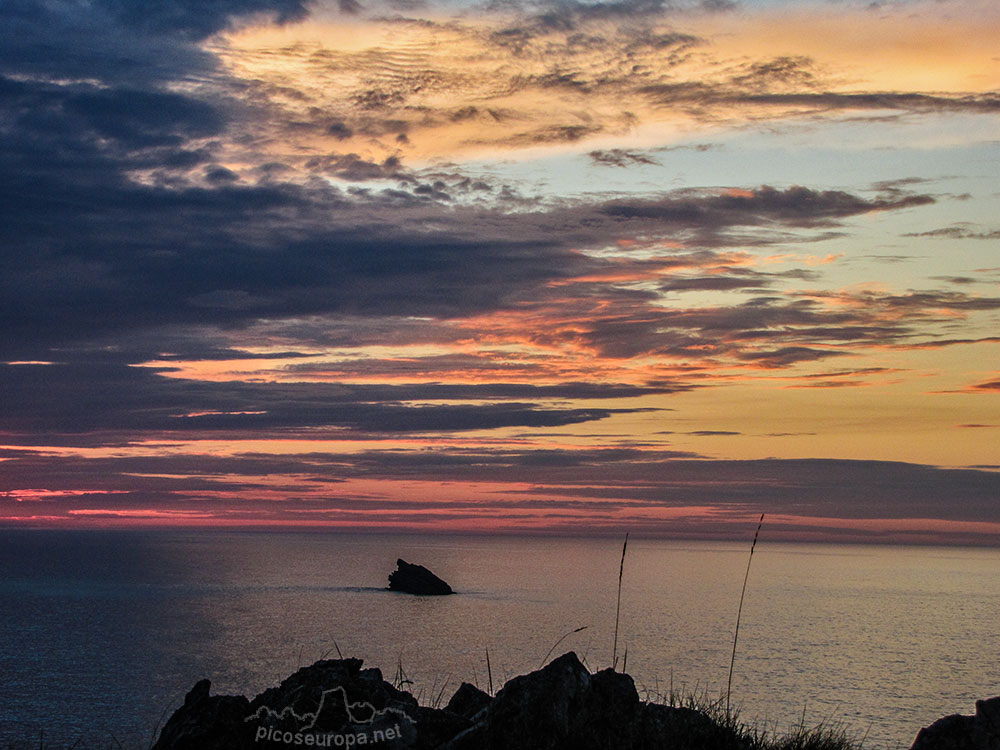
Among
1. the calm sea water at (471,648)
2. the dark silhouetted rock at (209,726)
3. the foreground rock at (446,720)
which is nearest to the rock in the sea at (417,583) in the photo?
the calm sea water at (471,648)

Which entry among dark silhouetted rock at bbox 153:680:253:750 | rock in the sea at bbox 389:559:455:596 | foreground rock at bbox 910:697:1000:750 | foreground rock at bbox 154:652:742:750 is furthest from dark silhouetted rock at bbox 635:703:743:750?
rock in the sea at bbox 389:559:455:596

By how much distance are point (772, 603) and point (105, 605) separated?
123633mm

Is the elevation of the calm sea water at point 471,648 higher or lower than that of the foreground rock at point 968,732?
lower

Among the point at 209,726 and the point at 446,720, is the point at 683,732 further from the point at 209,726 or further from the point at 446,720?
the point at 209,726

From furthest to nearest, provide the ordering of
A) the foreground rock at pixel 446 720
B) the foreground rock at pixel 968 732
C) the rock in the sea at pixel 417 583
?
the rock in the sea at pixel 417 583
the foreground rock at pixel 446 720
the foreground rock at pixel 968 732

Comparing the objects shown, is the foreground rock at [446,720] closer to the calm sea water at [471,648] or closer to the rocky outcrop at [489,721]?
the rocky outcrop at [489,721]

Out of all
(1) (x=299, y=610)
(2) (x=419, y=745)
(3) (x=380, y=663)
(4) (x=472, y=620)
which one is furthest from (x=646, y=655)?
(2) (x=419, y=745)

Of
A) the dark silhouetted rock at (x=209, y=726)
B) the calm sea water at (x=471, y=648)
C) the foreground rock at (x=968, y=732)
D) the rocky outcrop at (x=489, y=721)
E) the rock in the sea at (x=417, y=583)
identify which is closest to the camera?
the foreground rock at (x=968, y=732)

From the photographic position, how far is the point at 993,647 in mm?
110688

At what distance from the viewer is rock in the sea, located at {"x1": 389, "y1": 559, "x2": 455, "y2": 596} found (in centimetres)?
17825

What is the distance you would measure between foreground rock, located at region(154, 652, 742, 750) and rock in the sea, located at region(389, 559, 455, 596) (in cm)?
17140

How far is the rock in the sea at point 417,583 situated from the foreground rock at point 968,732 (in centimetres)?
17348

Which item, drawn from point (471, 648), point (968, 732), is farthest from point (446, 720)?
point (471, 648)

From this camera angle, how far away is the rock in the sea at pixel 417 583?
585 feet
